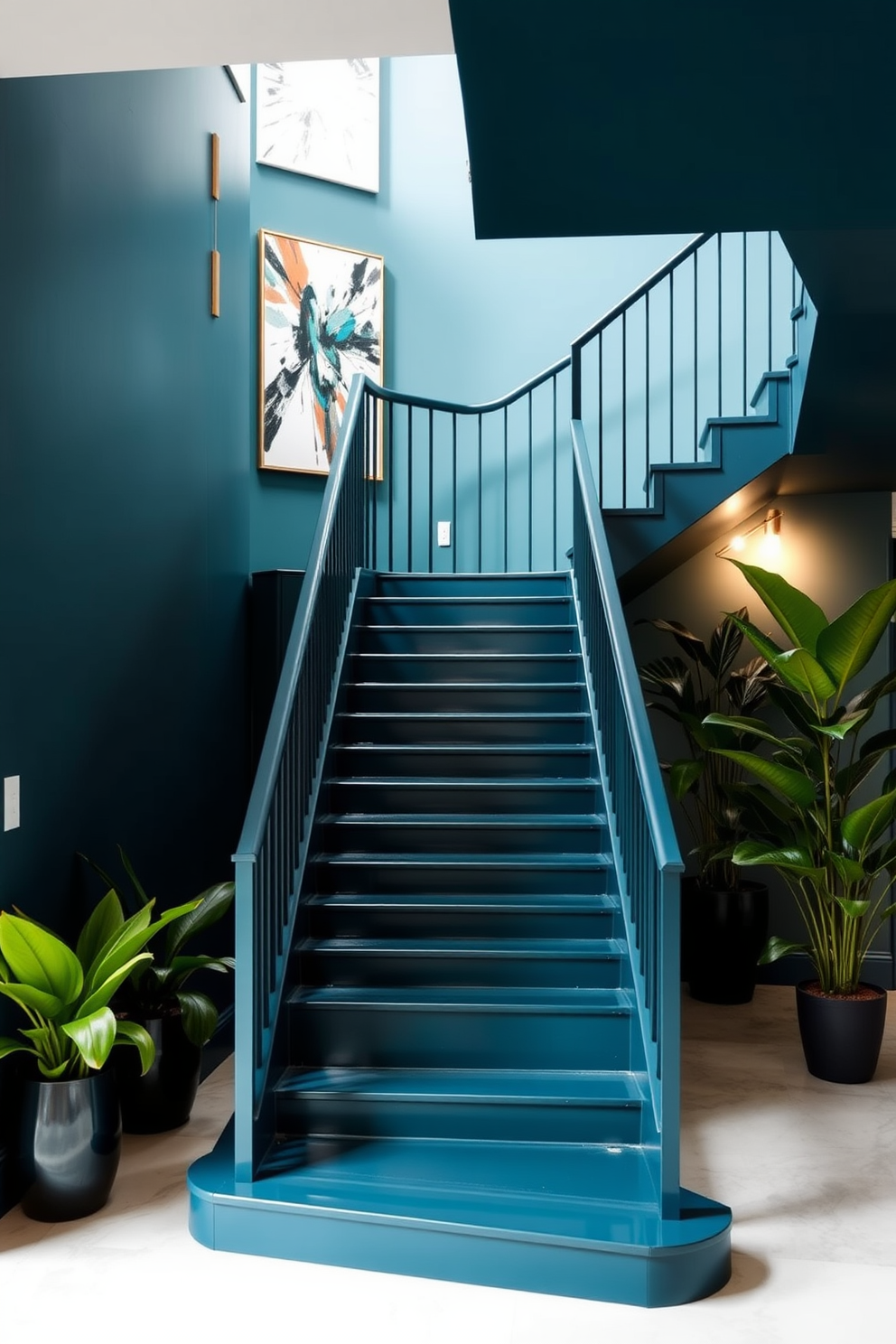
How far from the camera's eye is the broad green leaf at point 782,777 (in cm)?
393

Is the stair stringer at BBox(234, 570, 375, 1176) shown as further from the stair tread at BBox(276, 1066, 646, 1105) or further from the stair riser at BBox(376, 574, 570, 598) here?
the stair riser at BBox(376, 574, 570, 598)

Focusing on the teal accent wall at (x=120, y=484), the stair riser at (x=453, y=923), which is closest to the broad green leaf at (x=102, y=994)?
the teal accent wall at (x=120, y=484)

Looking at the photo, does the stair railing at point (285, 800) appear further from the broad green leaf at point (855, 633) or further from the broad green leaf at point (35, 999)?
the broad green leaf at point (855, 633)

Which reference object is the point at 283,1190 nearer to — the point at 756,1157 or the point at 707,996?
the point at 756,1157

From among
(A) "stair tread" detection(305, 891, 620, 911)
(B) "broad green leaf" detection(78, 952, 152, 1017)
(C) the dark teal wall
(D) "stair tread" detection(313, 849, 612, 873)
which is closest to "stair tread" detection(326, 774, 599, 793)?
(D) "stair tread" detection(313, 849, 612, 873)

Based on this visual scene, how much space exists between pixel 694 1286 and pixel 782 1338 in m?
0.22

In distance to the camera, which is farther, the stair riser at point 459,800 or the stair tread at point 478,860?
the stair riser at point 459,800

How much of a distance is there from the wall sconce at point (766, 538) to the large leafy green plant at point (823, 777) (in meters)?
1.31

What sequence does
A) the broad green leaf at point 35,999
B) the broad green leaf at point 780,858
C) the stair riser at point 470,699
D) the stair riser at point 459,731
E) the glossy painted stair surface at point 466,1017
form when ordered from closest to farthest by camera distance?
the glossy painted stair surface at point 466,1017
the broad green leaf at point 35,999
the broad green leaf at point 780,858
the stair riser at point 459,731
the stair riser at point 470,699

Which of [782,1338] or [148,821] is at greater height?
[148,821]

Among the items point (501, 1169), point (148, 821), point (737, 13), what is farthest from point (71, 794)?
point (737, 13)

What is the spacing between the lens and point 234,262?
16.2 ft

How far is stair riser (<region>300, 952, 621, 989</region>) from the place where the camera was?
137 inches

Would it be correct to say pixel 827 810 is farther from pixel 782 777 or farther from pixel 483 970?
pixel 483 970
